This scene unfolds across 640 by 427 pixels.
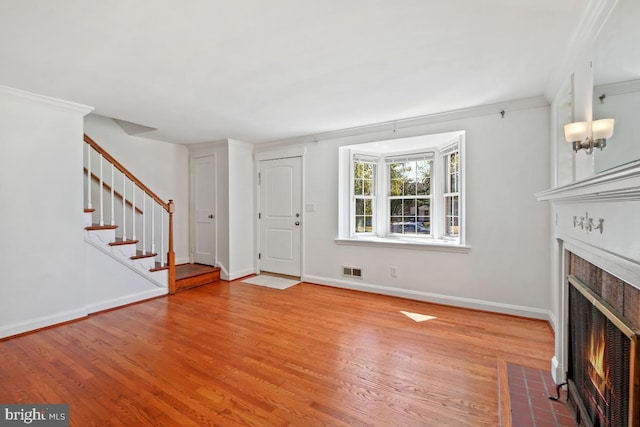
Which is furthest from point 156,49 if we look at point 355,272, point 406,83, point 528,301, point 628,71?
point 528,301

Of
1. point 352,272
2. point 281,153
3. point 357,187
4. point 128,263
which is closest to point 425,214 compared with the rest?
point 357,187

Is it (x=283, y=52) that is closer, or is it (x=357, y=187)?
(x=283, y=52)

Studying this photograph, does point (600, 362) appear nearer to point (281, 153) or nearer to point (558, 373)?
point (558, 373)

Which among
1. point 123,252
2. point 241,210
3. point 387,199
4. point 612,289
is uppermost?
point 387,199

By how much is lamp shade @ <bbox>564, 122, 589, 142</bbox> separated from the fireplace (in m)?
0.86

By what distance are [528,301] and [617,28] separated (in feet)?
8.78

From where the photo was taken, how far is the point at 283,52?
6.91 ft

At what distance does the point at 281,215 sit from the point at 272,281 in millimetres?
1075

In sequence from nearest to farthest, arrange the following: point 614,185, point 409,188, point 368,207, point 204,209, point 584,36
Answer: point 614,185 → point 584,36 → point 409,188 → point 368,207 → point 204,209

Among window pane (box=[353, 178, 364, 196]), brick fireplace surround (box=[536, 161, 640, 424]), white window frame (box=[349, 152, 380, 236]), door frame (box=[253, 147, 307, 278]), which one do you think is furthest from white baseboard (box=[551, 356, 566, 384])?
door frame (box=[253, 147, 307, 278])

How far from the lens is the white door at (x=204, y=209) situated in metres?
5.15

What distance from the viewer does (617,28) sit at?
1351mm

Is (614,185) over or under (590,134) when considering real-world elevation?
under

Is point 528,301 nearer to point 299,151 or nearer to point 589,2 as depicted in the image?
point 589,2
